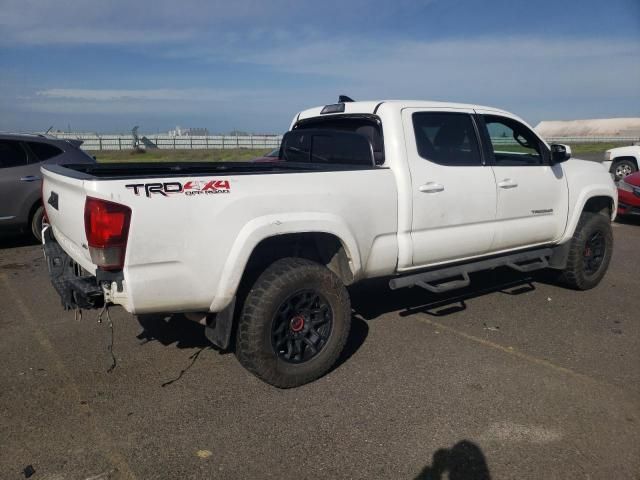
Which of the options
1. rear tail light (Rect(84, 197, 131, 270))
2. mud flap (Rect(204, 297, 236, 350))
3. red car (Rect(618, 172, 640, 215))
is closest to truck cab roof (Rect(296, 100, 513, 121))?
mud flap (Rect(204, 297, 236, 350))

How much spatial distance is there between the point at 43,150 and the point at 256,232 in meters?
6.10

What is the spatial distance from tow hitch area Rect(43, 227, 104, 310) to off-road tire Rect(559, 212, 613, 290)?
183 inches

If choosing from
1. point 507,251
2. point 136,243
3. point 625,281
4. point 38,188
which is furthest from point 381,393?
point 38,188

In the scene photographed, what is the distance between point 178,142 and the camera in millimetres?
38000

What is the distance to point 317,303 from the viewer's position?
3818 mm

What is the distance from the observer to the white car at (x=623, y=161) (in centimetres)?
1448

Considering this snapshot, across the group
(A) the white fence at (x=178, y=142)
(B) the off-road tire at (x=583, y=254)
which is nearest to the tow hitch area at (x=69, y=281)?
(B) the off-road tire at (x=583, y=254)

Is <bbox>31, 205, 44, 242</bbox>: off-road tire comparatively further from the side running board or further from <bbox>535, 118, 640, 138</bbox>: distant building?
<bbox>535, 118, 640, 138</bbox>: distant building

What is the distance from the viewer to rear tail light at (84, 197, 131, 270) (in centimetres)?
298

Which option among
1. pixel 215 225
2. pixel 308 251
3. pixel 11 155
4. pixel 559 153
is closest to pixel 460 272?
pixel 308 251

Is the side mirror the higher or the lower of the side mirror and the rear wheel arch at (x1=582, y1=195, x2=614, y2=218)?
the higher

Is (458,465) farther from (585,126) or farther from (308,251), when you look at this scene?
(585,126)

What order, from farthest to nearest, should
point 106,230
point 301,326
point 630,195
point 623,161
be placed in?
point 623,161, point 630,195, point 301,326, point 106,230

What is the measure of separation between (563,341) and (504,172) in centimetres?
156
